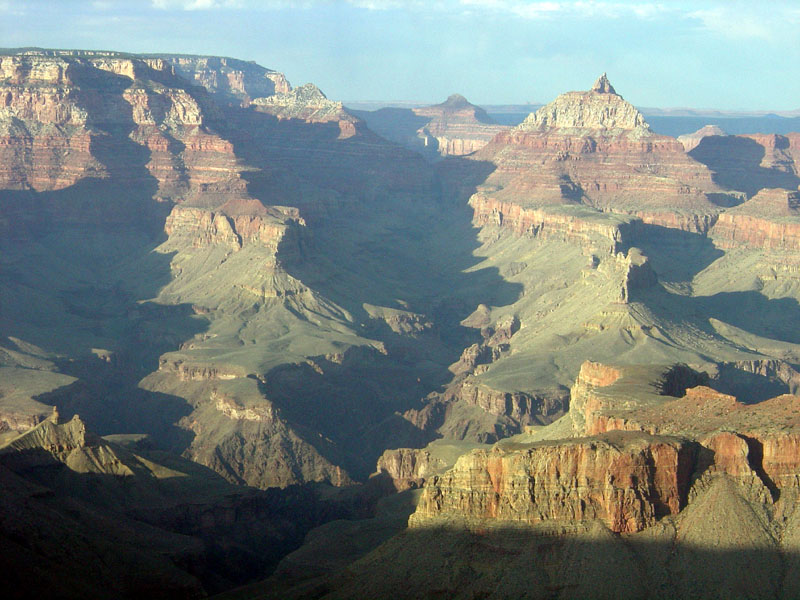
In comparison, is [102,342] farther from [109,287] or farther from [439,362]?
[439,362]

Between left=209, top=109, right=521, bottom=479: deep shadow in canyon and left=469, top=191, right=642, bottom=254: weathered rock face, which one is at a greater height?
left=469, top=191, right=642, bottom=254: weathered rock face

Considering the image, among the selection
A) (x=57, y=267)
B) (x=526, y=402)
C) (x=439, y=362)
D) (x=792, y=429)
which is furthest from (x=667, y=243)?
(x=792, y=429)

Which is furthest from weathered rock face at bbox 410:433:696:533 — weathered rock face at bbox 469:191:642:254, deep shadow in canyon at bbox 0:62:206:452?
weathered rock face at bbox 469:191:642:254

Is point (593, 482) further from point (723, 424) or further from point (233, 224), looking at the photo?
point (233, 224)

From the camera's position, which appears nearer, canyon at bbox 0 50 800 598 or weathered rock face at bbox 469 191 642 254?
canyon at bbox 0 50 800 598

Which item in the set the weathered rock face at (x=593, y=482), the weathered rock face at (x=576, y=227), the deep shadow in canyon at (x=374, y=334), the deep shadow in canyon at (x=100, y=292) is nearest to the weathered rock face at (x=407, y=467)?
the deep shadow in canyon at (x=374, y=334)

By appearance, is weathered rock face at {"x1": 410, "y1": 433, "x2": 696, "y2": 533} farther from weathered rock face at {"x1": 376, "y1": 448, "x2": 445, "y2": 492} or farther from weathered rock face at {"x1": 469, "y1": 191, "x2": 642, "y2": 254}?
weathered rock face at {"x1": 469, "y1": 191, "x2": 642, "y2": 254}

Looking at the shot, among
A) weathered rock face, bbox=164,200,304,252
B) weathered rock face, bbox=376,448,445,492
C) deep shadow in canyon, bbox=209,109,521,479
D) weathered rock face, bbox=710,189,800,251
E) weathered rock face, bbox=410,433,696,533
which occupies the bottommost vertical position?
deep shadow in canyon, bbox=209,109,521,479
